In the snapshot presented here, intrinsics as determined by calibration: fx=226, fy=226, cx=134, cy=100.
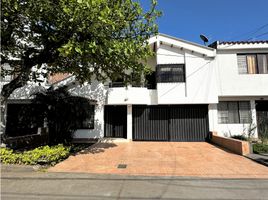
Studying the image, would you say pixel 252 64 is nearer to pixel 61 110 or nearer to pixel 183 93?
pixel 183 93

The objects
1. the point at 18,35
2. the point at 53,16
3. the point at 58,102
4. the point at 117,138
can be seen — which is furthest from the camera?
the point at 117,138

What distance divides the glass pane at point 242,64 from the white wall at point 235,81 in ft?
1.37

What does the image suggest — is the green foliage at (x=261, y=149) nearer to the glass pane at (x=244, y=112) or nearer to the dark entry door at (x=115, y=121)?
the glass pane at (x=244, y=112)

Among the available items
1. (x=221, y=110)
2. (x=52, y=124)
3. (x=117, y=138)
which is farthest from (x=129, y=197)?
(x=221, y=110)

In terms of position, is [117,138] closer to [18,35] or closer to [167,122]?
[167,122]

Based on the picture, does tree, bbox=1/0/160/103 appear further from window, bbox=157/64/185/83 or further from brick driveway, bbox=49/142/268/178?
window, bbox=157/64/185/83

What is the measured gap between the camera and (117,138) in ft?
Result: 54.4

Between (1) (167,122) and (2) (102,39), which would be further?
(1) (167,122)

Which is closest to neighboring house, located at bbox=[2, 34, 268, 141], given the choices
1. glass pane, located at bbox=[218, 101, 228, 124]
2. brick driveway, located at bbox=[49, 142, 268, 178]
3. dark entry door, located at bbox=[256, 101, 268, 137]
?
glass pane, located at bbox=[218, 101, 228, 124]

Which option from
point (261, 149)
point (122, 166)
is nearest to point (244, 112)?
point (261, 149)

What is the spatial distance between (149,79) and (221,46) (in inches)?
231

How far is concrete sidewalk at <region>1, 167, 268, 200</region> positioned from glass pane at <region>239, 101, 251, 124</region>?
10.9 m

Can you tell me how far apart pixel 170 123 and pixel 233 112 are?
16.6ft

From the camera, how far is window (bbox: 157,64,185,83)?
53.8ft
